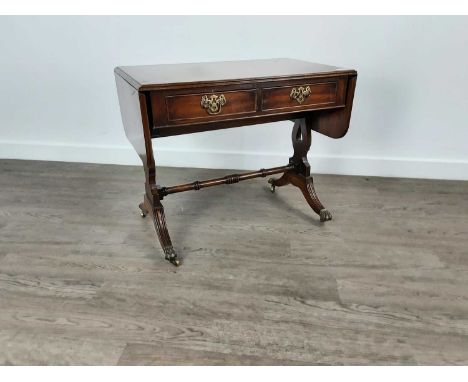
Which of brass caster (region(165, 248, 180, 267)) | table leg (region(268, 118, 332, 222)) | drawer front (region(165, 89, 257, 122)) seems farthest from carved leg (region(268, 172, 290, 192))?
brass caster (region(165, 248, 180, 267))

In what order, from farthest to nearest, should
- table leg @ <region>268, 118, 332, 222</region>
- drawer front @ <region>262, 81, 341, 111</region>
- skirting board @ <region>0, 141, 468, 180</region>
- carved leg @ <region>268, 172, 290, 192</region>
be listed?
skirting board @ <region>0, 141, 468, 180</region> < carved leg @ <region>268, 172, 290, 192</region> < table leg @ <region>268, 118, 332, 222</region> < drawer front @ <region>262, 81, 341, 111</region>

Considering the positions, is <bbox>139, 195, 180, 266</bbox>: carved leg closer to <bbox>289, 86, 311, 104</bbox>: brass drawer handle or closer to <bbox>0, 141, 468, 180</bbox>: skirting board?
<bbox>289, 86, 311, 104</bbox>: brass drawer handle

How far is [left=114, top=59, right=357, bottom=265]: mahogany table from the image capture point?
1377mm

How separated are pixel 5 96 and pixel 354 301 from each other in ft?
9.38

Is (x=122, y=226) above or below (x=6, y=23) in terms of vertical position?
below

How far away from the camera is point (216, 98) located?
4.72 ft

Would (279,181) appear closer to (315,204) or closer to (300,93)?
(315,204)

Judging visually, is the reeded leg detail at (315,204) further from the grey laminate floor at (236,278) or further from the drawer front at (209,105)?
the drawer front at (209,105)

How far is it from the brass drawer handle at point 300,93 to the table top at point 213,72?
2.6 inches

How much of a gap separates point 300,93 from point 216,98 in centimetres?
41

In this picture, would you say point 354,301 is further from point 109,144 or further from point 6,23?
point 6,23

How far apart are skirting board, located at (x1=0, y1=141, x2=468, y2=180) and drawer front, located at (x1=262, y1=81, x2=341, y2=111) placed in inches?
40.6
